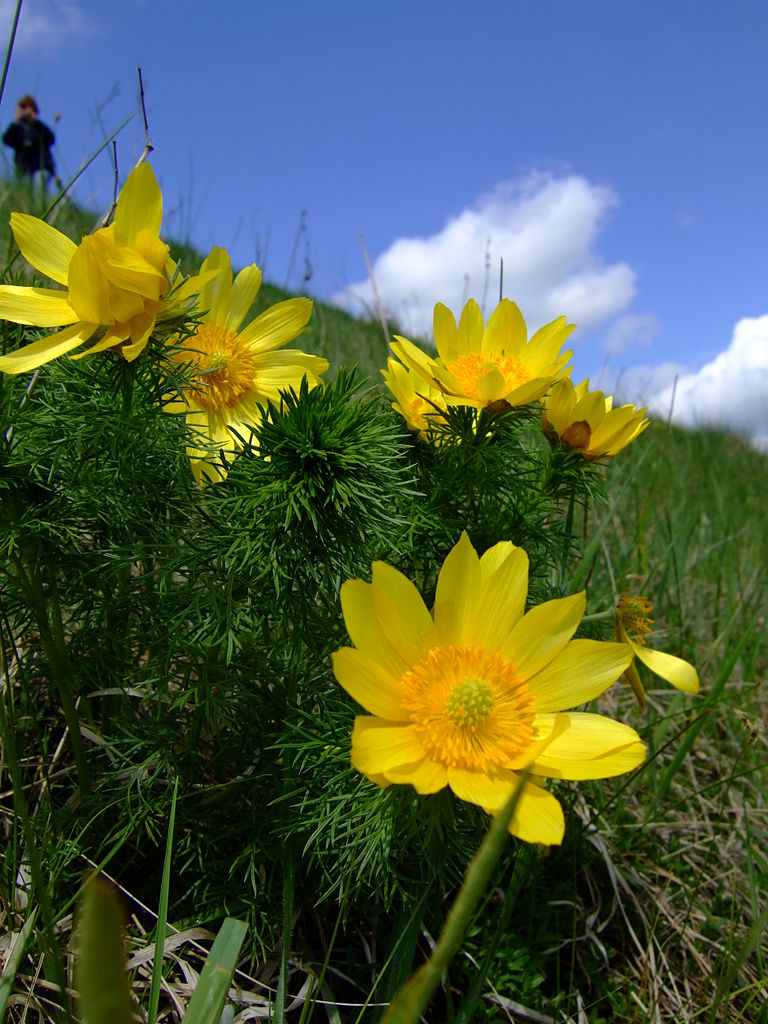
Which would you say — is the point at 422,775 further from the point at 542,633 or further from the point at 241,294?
the point at 241,294

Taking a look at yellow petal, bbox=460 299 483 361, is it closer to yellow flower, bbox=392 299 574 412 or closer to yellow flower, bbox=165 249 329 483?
yellow flower, bbox=392 299 574 412

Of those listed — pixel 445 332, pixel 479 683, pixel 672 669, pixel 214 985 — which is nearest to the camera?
pixel 214 985

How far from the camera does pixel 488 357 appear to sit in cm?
108

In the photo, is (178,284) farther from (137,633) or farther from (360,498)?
(137,633)

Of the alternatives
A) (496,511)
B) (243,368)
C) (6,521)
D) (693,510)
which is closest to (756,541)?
(693,510)

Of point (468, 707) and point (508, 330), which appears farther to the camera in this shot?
point (508, 330)

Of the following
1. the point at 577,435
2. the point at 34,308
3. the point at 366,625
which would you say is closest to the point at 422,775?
the point at 366,625

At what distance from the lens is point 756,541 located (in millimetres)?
3355

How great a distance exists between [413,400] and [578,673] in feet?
1.53

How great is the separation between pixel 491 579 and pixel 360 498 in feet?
0.61

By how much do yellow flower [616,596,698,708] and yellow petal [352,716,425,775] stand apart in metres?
0.35

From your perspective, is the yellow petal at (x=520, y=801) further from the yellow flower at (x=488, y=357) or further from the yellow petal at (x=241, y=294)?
the yellow petal at (x=241, y=294)

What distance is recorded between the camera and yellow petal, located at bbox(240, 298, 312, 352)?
1.09 metres

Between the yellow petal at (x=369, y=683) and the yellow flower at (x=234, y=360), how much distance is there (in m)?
0.37
